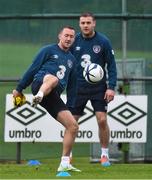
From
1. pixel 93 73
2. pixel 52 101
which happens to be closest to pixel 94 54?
pixel 93 73

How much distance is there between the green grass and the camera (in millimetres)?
9887

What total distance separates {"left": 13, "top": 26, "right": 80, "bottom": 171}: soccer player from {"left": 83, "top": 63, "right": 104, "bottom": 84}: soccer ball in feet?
3.04

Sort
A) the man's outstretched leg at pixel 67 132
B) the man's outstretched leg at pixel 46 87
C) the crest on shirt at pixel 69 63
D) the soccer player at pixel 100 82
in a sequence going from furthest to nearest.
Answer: the soccer player at pixel 100 82 → the crest on shirt at pixel 69 63 → the man's outstretched leg at pixel 67 132 → the man's outstretched leg at pixel 46 87

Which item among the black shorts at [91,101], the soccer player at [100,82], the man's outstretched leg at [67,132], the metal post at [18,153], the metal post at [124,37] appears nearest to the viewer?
the man's outstretched leg at [67,132]

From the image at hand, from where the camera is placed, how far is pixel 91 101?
11.6 meters

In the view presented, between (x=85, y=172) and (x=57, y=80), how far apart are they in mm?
Result: 1270

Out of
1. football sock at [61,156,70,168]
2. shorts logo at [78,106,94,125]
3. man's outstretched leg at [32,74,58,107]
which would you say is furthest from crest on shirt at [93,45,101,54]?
football sock at [61,156,70,168]

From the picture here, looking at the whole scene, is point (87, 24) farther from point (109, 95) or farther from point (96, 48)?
point (109, 95)

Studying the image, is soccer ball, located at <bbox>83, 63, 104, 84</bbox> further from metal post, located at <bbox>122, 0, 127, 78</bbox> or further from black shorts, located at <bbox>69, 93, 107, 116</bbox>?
metal post, located at <bbox>122, 0, 127, 78</bbox>

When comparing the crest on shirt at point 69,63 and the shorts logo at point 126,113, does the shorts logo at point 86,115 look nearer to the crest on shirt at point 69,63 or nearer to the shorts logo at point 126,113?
the shorts logo at point 126,113

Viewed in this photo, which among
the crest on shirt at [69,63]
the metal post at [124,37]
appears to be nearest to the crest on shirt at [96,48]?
the crest on shirt at [69,63]

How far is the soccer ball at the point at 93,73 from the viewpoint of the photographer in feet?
36.7

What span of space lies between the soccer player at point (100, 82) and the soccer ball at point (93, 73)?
0.44 ft

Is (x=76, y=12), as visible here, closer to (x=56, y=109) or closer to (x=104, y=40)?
(x=104, y=40)
